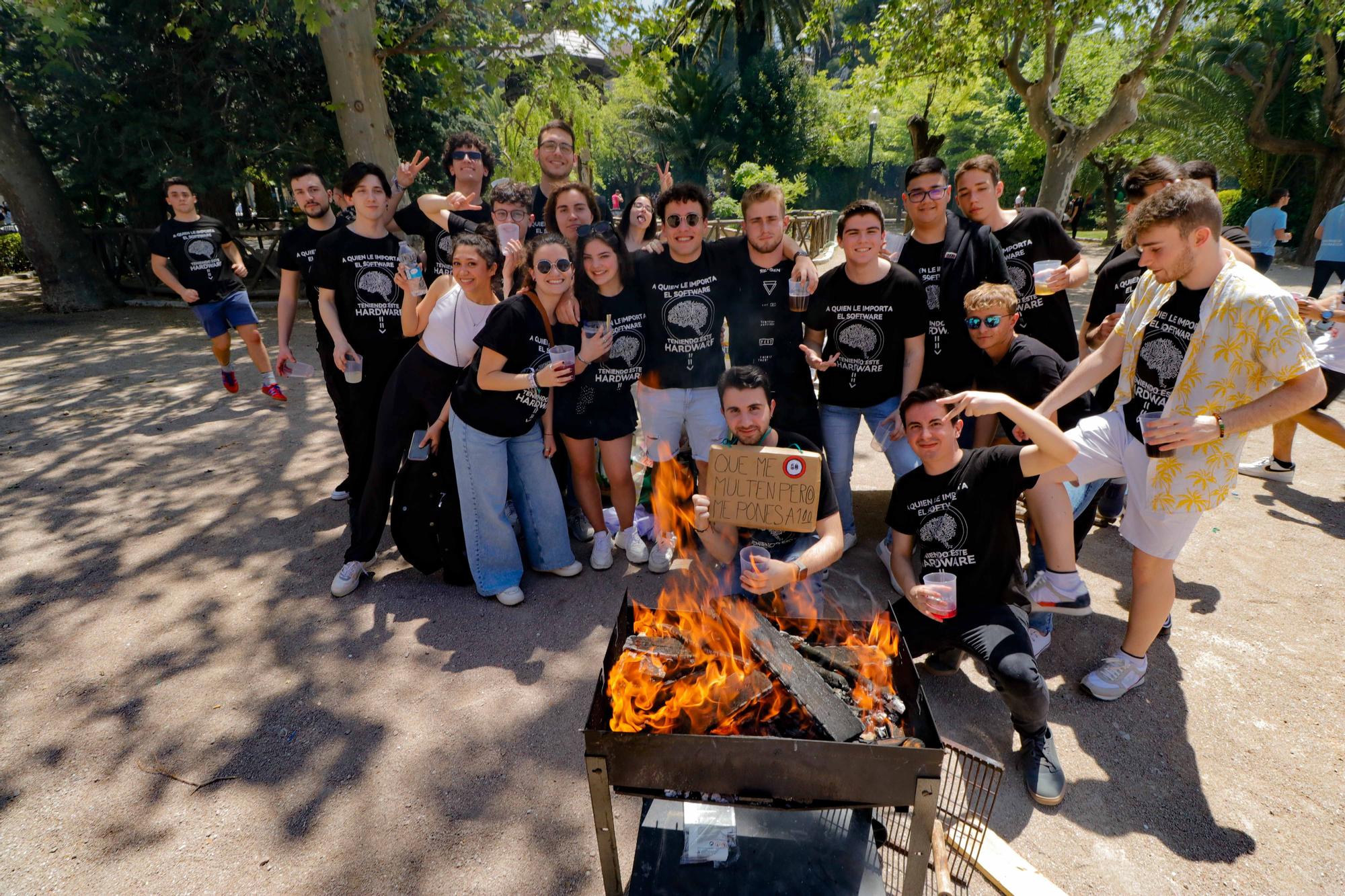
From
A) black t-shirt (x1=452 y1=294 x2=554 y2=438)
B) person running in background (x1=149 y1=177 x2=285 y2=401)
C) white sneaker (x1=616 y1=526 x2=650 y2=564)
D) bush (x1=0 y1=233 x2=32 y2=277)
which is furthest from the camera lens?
bush (x1=0 y1=233 x2=32 y2=277)

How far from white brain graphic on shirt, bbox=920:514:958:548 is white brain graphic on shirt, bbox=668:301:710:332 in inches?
74.3

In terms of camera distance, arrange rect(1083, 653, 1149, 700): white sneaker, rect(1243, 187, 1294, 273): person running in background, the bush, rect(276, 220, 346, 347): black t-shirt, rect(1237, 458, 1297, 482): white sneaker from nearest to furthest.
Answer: rect(1083, 653, 1149, 700): white sneaker
rect(276, 220, 346, 347): black t-shirt
rect(1237, 458, 1297, 482): white sneaker
rect(1243, 187, 1294, 273): person running in background
the bush

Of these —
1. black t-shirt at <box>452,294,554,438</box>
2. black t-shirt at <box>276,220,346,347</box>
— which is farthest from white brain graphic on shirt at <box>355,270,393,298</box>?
black t-shirt at <box>452,294,554,438</box>

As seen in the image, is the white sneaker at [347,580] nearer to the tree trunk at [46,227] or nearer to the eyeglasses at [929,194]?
the eyeglasses at [929,194]

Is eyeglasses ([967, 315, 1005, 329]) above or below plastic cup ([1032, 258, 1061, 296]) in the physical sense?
below

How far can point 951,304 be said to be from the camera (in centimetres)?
423

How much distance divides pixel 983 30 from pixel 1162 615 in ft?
35.2

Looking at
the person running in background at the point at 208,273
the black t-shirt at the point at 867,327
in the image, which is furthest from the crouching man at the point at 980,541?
the person running in background at the point at 208,273

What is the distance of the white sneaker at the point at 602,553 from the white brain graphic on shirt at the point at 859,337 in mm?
2119

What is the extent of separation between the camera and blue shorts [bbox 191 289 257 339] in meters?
7.55

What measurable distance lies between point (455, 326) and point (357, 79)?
6.86 meters

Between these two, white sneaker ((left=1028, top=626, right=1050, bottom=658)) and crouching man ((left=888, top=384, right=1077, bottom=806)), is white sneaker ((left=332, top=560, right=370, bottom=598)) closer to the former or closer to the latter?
crouching man ((left=888, top=384, right=1077, bottom=806))

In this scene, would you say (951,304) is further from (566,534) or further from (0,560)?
(0,560)

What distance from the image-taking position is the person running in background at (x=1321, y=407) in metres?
4.62
